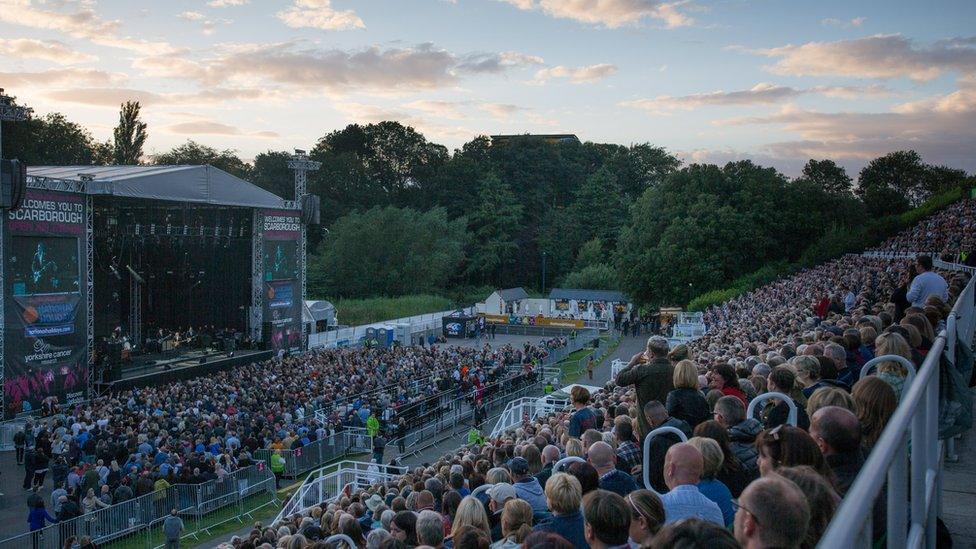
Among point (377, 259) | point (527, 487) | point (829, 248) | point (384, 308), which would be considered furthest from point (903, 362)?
point (377, 259)

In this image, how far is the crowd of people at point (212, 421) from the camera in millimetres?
12352

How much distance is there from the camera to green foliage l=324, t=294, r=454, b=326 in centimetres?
4438

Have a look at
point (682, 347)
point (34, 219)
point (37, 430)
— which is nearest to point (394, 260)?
point (34, 219)

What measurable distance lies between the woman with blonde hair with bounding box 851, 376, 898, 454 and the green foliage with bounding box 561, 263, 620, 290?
1920 inches

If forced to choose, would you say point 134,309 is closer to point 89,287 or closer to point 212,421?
point 89,287

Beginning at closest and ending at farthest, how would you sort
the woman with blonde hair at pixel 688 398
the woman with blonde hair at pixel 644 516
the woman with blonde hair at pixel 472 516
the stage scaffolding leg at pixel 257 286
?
the woman with blonde hair at pixel 644 516 < the woman with blonde hair at pixel 472 516 < the woman with blonde hair at pixel 688 398 < the stage scaffolding leg at pixel 257 286

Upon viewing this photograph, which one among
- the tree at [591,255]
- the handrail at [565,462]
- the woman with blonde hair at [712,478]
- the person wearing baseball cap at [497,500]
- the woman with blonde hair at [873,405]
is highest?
the woman with blonde hair at [873,405]

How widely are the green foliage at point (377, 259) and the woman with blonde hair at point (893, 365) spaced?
160 feet

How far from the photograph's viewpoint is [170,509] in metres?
12.3

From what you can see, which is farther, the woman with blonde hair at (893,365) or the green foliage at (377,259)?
the green foliage at (377,259)

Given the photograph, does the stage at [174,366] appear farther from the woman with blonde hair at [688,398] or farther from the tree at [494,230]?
the tree at [494,230]

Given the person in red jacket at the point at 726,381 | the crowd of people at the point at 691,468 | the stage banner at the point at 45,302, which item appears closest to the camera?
the crowd of people at the point at 691,468

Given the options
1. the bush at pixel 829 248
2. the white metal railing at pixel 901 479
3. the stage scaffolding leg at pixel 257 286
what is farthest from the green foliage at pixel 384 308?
the white metal railing at pixel 901 479

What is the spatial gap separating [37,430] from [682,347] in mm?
14565
